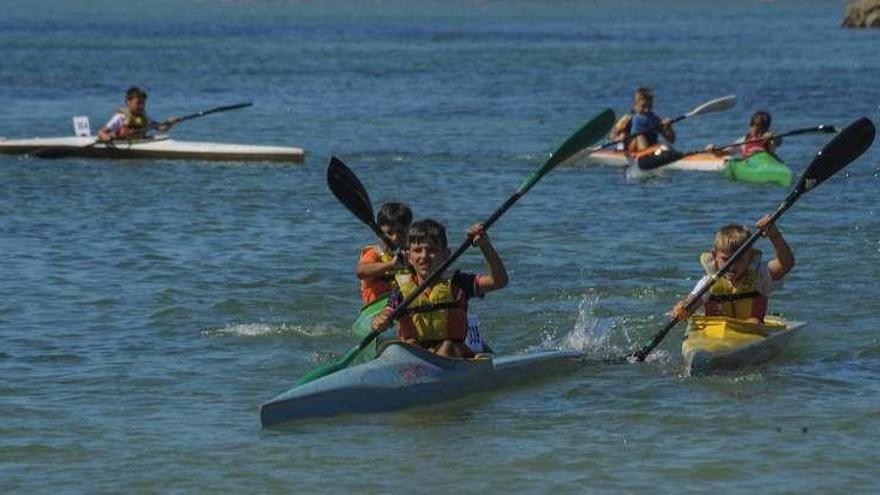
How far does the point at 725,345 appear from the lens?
1284 centimetres

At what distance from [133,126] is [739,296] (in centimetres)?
1603

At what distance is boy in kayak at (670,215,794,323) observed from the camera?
13.0 meters

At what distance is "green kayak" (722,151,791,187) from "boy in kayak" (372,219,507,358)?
12.5 meters

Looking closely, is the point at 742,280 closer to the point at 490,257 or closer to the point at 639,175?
the point at 490,257

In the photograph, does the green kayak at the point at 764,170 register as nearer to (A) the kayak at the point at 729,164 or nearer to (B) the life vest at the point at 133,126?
(A) the kayak at the point at 729,164

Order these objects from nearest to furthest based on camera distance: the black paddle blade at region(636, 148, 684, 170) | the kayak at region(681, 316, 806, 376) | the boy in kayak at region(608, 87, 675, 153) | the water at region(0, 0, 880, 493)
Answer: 1. the water at region(0, 0, 880, 493)
2. the kayak at region(681, 316, 806, 376)
3. the black paddle blade at region(636, 148, 684, 170)
4. the boy in kayak at region(608, 87, 675, 153)

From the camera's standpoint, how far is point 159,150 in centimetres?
2742

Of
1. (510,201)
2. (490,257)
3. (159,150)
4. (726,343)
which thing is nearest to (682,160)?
(159,150)

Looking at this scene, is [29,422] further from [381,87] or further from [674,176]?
[381,87]

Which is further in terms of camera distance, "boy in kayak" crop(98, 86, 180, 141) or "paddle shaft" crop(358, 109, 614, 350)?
"boy in kayak" crop(98, 86, 180, 141)

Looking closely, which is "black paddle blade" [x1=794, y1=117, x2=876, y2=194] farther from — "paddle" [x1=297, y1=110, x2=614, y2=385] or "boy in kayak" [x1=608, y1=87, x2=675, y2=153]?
"boy in kayak" [x1=608, y1=87, x2=675, y2=153]

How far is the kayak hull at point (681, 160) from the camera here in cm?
2547

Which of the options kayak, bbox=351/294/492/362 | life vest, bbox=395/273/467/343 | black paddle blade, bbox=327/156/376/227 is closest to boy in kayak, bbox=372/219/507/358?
life vest, bbox=395/273/467/343

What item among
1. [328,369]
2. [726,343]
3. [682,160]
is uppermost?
[328,369]
